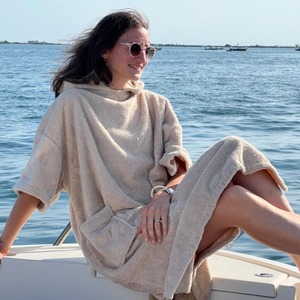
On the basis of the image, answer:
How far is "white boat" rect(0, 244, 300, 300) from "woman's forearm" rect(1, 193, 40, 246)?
0.10 metres

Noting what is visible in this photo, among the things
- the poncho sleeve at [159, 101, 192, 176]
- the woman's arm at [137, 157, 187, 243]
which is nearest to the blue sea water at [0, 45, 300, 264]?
the poncho sleeve at [159, 101, 192, 176]

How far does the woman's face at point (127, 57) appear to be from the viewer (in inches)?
110

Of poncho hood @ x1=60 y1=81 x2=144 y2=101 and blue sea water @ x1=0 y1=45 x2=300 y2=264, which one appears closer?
poncho hood @ x1=60 y1=81 x2=144 y2=101

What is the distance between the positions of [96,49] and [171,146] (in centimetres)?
50

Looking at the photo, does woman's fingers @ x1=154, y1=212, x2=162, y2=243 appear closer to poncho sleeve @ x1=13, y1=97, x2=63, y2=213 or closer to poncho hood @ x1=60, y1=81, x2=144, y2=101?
poncho sleeve @ x1=13, y1=97, x2=63, y2=213

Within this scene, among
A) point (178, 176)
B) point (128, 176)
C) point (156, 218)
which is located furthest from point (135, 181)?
point (156, 218)

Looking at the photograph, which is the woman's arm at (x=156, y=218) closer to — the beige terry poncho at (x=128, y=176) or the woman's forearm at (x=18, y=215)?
the beige terry poncho at (x=128, y=176)

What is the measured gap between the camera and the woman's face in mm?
2791

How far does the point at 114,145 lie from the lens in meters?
2.69

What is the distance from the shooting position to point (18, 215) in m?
2.58

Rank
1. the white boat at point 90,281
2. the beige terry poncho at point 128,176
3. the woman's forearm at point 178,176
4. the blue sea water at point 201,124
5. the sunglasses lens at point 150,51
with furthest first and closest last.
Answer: the blue sea water at point 201,124 → the sunglasses lens at point 150,51 → the woman's forearm at point 178,176 → the white boat at point 90,281 → the beige terry poncho at point 128,176

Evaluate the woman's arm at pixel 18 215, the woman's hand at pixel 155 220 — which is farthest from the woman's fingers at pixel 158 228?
the woman's arm at pixel 18 215

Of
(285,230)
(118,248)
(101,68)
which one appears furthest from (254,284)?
→ (101,68)

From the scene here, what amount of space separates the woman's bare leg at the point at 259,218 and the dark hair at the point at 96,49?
816mm
